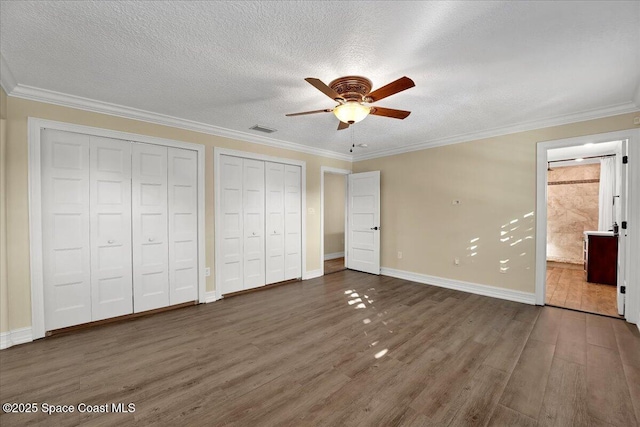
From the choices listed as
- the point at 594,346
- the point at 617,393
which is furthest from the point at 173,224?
the point at 594,346

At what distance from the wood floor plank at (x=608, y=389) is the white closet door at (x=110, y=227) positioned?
455 cm

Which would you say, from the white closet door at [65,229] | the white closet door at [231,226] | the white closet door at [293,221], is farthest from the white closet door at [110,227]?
the white closet door at [293,221]

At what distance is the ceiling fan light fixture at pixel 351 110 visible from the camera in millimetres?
2537

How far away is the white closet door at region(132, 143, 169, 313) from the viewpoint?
3.48 meters

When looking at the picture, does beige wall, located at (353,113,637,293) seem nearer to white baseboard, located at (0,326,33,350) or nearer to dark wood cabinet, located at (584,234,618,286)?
dark wood cabinet, located at (584,234,618,286)

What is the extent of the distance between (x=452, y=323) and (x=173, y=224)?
3.79 metres

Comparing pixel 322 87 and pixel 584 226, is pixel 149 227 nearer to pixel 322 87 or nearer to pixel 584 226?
pixel 322 87

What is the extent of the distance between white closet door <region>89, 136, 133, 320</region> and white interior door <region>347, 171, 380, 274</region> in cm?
402

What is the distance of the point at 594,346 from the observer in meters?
2.69

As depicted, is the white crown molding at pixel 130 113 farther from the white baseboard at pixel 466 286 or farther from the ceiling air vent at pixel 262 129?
the white baseboard at pixel 466 286

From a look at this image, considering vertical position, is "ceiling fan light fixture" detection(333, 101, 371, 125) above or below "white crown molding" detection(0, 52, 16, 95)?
below

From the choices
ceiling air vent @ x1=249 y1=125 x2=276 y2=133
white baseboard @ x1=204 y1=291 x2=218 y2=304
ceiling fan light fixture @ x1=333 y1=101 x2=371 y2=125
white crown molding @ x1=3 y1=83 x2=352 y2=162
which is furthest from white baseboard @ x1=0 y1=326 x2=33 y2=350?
ceiling fan light fixture @ x1=333 y1=101 x2=371 y2=125

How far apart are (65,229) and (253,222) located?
91.7 inches

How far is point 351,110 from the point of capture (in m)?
2.55
